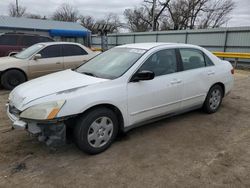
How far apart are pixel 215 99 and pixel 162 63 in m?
1.81

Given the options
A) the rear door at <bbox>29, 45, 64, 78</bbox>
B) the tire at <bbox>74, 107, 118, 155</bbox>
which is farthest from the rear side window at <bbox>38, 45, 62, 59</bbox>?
the tire at <bbox>74, 107, 118, 155</bbox>

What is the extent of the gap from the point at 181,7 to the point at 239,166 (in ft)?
122

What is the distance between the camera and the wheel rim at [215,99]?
505 centimetres

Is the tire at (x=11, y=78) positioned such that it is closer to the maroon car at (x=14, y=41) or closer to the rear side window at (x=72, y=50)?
the rear side window at (x=72, y=50)

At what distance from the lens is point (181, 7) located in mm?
36469

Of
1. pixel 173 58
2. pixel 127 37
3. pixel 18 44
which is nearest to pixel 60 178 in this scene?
pixel 173 58

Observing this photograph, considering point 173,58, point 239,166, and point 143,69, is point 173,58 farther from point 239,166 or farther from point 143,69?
point 239,166

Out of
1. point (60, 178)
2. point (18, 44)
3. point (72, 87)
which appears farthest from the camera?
point (18, 44)

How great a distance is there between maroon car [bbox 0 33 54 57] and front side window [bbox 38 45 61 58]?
2.46 metres

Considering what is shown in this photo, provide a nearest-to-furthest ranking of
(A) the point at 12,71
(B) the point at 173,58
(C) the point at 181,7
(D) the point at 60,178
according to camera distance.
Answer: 1. (D) the point at 60,178
2. (B) the point at 173,58
3. (A) the point at 12,71
4. (C) the point at 181,7

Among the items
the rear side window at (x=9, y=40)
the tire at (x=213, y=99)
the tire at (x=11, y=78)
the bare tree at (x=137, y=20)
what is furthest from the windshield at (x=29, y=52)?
the bare tree at (x=137, y=20)

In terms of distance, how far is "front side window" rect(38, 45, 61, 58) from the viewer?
7.60 meters

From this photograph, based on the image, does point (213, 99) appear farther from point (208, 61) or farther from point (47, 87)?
point (47, 87)

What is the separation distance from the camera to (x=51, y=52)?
777cm
